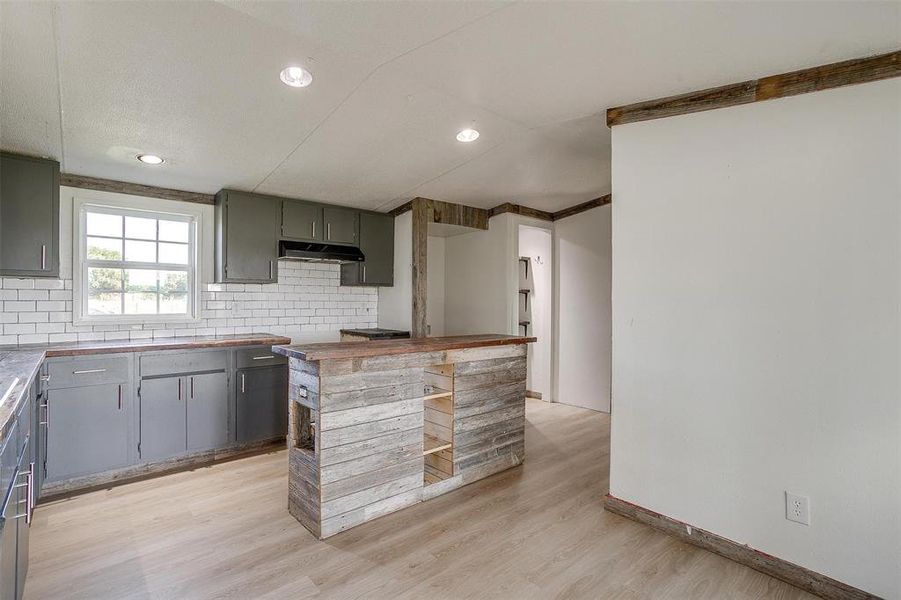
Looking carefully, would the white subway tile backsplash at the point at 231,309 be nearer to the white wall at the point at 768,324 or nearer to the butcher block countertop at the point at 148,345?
the butcher block countertop at the point at 148,345

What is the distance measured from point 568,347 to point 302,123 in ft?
13.1

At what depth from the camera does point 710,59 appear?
6.89 ft

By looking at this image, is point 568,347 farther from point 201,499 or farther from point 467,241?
point 201,499

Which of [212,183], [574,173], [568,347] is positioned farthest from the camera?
[568,347]

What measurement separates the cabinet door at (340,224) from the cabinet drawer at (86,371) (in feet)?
6.71

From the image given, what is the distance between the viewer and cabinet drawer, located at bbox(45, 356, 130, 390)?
9.82ft

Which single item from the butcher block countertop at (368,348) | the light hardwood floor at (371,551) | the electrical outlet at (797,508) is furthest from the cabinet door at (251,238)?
the electrical outlet at (797,508)

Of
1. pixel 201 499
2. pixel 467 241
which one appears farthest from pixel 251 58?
pixel 467 241

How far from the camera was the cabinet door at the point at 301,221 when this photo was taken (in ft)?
13.8

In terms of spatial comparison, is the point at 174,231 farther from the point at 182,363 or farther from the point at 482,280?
Result: the point at 482,280

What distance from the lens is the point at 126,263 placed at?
376cm

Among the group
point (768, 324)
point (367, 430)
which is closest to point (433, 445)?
point (367, 430)

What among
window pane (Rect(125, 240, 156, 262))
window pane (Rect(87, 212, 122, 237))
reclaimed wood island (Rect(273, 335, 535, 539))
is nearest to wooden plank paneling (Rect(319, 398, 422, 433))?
reclaimed wood island (Rect(273, 335, 535, 539))

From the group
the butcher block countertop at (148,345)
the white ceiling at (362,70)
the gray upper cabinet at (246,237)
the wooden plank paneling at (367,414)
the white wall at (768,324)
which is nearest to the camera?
the white ceiling at (362,70)
